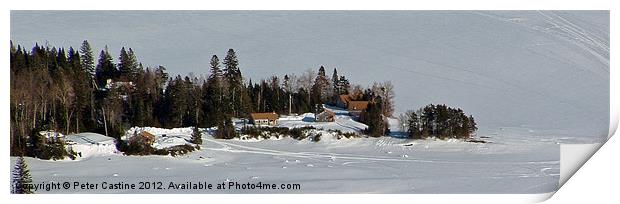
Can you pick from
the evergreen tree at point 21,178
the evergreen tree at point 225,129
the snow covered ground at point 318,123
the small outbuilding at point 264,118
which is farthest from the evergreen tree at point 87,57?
the snow covered ground at point 318,123

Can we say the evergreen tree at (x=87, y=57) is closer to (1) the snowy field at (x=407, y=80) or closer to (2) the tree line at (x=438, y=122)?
(1) the snowy field at (x=407, y=80)

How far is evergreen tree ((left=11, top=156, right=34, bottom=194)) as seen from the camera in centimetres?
448

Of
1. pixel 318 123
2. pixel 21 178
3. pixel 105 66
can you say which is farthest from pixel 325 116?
pixel 21 178

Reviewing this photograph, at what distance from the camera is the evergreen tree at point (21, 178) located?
14.7ft

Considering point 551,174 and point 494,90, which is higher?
point 494,90

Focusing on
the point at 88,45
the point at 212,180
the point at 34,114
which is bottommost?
the point at 212,180

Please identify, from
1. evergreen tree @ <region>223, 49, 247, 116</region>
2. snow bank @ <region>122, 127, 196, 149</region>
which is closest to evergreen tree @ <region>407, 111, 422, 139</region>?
evergreen tree @ <region>223, 49, 247, 116</region>

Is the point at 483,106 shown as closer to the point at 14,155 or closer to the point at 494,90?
the point at 494,90

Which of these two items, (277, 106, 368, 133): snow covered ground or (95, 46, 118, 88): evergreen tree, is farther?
(277, 106, 368, 133): snow covered ground

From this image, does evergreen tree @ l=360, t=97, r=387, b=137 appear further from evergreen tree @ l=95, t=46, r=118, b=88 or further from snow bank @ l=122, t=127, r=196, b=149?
evergreen tree @ l=95, t=46, r=118, b=88

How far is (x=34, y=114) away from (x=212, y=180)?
0.89 meters

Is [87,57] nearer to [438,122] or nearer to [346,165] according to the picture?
[346,165]

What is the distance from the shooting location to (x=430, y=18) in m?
4.52
